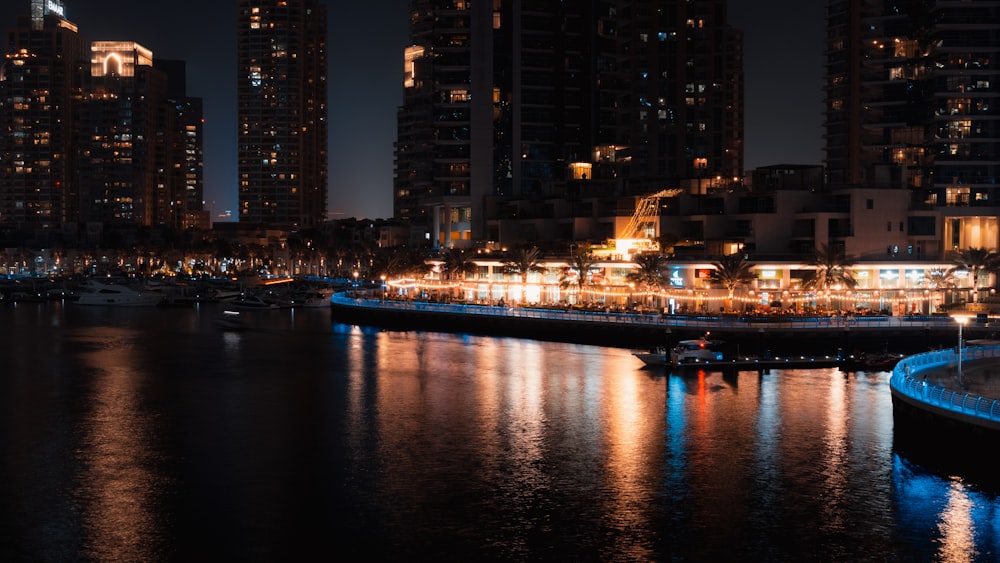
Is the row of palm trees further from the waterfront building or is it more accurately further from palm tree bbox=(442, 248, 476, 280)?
palm tree bbox=(442, 248, 476, 280)

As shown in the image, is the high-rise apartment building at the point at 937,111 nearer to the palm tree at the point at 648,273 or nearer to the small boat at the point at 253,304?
the palm tree at the point at 648,273

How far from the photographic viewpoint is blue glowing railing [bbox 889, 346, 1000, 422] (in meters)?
39.4

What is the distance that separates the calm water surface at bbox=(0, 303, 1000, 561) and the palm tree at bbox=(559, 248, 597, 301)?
32912mm

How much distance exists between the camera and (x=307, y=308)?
134m

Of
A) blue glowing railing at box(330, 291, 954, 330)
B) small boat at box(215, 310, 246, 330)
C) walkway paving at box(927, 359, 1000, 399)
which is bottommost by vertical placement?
small boat at box(215, 310, 246, 330)

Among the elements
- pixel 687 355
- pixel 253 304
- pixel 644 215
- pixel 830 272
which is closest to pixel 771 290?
pixel 830 272

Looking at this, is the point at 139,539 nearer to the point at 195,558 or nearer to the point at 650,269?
the point at 195,558

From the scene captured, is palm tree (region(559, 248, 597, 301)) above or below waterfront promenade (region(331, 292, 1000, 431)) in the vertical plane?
above

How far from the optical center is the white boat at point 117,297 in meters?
140

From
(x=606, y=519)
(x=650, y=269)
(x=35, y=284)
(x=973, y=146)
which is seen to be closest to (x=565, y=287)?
(x=650, y=269)

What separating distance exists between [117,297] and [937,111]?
99549 millimetres

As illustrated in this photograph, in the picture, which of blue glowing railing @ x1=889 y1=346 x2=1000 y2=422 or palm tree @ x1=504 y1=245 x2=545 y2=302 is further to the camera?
Answer: palm tree @ x1=504 y1=245 x2=545 y2=302

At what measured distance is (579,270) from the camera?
336 ft

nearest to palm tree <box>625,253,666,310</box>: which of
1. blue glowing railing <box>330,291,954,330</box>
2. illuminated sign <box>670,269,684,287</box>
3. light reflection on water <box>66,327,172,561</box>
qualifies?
illuminated sign <box>670,269,684,287</box>
